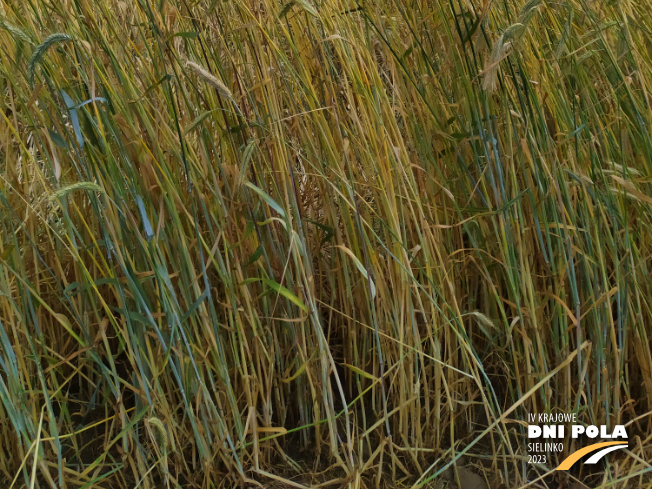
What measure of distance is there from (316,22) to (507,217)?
0.45m

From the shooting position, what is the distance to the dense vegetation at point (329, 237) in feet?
3.05

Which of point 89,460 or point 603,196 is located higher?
point 603,196

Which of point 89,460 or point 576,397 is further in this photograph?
point 89,460

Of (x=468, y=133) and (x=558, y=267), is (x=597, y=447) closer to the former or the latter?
(x=558, y=267)

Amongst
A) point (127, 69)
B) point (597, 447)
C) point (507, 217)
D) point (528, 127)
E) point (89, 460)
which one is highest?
point (127, 69)

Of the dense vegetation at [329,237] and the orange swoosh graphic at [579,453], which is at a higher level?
the dense vegetation at [329,237]

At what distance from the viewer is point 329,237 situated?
1.04 m

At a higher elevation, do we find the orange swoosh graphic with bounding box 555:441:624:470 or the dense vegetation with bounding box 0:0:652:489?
the dense vegetation with bounding box 0:0:652:489

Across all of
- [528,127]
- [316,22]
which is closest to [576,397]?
[528,127]

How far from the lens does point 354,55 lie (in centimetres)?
95

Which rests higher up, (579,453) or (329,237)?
(329,237)

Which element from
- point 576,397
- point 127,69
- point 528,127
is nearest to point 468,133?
point 528,127

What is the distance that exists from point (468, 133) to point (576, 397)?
0.48 metres

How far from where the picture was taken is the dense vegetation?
3.05ft
